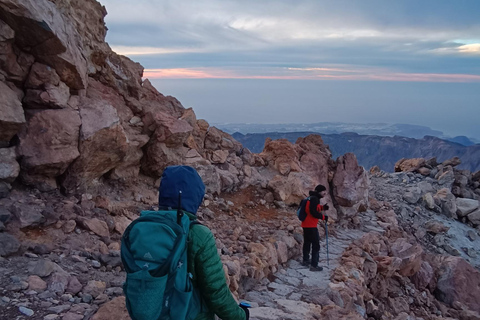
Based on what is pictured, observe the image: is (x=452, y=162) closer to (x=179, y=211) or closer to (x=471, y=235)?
(x=471, y=235)

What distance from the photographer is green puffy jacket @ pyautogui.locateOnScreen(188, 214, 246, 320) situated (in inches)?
120

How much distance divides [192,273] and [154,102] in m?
9.88

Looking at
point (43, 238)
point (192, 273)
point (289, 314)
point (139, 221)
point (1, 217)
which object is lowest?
point (289, 314)

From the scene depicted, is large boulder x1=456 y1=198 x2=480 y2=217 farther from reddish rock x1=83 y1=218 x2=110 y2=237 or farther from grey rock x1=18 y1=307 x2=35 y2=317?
grey rock x1=18 y1=307 x2=35 y2=317

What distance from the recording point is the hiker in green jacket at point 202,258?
3.05m

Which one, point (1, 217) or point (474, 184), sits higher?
point (1, 217)

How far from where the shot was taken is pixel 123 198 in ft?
30.2

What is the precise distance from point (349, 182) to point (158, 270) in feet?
44.6

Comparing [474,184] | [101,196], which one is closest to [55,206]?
[101,196]

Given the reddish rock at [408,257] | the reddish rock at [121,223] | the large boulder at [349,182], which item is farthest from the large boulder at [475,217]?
the reddish rock at [121,223]

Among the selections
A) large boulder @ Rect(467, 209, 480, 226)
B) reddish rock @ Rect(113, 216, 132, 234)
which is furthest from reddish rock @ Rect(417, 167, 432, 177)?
reddish rock @ Rect(113, 216, 132, 234)

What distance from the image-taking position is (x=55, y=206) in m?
6.92

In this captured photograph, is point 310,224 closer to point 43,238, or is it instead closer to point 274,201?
point 274,201

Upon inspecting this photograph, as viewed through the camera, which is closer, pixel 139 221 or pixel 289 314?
pixel 139 221
